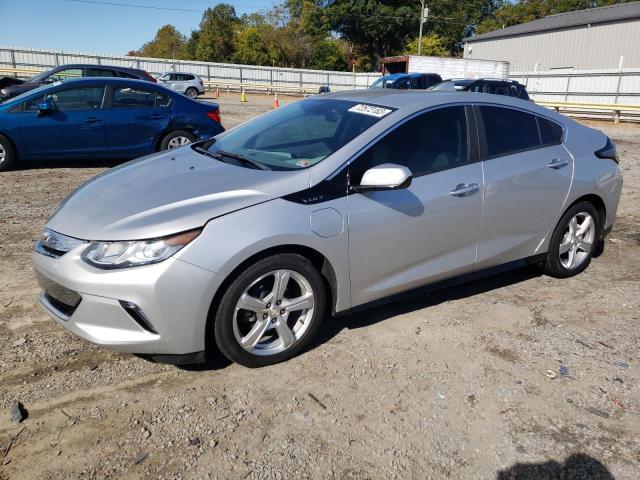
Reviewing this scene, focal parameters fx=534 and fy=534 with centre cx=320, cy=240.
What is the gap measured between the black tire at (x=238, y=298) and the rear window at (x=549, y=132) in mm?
2339

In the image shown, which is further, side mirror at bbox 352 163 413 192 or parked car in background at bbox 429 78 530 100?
parked car in background at bbox 429 78 530 100

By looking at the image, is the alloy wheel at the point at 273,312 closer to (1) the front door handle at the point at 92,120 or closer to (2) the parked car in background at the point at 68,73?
(1) the front door handle at the point at 92,120

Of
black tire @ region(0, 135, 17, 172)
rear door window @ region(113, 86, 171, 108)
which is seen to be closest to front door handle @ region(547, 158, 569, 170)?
rear door window @ region(113, 86, 171, 108)

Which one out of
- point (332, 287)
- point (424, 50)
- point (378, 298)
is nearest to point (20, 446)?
point (332, 287)

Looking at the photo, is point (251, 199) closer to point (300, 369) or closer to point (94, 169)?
point (300, 369)

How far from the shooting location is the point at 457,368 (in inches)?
128

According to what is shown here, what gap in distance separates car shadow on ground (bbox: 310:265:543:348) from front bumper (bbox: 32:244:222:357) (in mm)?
951

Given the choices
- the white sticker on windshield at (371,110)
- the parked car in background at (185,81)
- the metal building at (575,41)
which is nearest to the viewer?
the white sticker on windshield at (371,110)

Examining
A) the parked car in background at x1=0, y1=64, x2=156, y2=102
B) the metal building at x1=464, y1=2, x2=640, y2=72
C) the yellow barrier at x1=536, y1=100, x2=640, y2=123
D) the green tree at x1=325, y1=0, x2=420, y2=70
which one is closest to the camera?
the parked car in background at x1=0, y1=64, x2=156, y2=102

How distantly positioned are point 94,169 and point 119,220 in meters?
6.61

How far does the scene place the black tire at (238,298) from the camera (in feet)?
9.51

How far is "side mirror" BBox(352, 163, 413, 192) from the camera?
3.12 metres

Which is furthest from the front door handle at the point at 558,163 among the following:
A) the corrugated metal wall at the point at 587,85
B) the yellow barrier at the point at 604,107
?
the corrugated metal wall at the point at 587,85

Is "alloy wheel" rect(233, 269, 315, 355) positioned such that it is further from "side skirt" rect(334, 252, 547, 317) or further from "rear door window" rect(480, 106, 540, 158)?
"rear door window" rect(480, 106, 540, 158)
